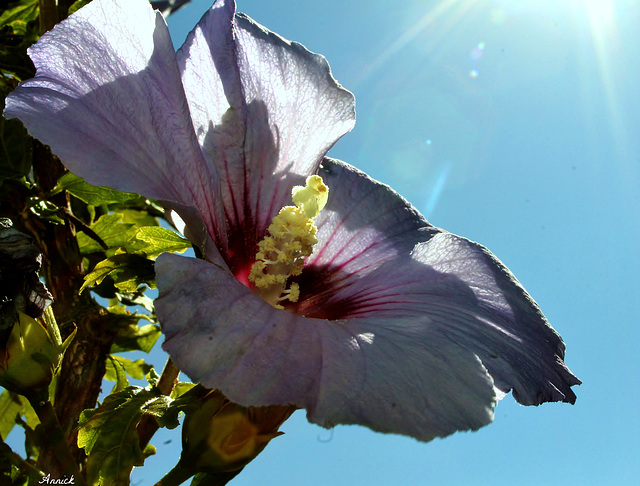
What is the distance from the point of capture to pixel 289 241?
40.2 inches

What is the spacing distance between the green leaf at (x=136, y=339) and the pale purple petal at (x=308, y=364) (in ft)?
2.50

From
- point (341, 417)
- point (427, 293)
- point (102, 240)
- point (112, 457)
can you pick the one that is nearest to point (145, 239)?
point (102, 240)

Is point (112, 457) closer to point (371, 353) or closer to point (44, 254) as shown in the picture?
point (371, 353)

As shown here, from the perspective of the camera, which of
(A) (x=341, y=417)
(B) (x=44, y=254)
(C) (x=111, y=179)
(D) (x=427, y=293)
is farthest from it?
(B) (x=44, y=254)

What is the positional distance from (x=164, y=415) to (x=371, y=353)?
312 millimetres

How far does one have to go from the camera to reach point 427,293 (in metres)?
0.98

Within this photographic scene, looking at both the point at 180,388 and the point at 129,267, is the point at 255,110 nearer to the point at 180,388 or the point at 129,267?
the point at 129,267

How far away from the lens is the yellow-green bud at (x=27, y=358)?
2.74 feet

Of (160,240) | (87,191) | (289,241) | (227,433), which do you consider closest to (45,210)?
(87,191)

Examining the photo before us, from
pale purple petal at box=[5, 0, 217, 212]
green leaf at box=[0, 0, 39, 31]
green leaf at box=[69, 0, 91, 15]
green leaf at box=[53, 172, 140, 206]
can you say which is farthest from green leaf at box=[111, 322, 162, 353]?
green leaf at box=[0, 0, 39, 31]

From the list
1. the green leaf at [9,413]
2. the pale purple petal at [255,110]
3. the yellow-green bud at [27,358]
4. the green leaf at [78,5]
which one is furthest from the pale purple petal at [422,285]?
the green leaf at [9,413]

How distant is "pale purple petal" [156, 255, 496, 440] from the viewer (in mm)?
627

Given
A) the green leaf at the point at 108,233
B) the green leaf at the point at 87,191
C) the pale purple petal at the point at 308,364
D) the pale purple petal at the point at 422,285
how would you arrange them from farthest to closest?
1. the green leaf at the point at 108,233
2. the green leaf at the point at 87,191
3. the pale purple petal at the point at 422,285
4. the pale purple petal at the point at 308,364

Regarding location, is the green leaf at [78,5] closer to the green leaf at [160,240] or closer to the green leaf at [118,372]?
the green leaf at [160,240]
